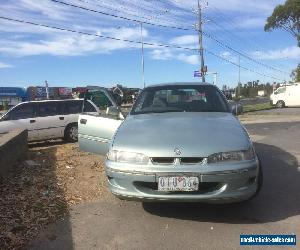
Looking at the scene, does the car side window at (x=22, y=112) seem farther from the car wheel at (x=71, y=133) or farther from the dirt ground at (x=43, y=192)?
the dirt ground at (x=43, y=192)

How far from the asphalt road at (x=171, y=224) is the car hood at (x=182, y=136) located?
0.79 meters

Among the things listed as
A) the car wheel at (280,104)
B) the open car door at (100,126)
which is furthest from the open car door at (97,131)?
the car wheel at (280,104)

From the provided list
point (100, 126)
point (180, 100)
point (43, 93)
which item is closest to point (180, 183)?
point (180, 100)

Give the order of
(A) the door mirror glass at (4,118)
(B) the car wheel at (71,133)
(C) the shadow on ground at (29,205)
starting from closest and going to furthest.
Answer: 1. (C) the shadow on ground at (29,205)
2. (A) the door mirror glass at (4,118)
3. (B) the car wheel at (71,133)

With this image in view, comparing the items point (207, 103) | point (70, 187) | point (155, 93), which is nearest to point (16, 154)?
point (70, 187)

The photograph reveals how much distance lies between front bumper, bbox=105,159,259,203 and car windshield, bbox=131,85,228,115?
5.61 ft

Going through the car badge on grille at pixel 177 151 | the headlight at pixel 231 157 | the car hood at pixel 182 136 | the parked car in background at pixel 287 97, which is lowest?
the parked car in background at pixel 287 97

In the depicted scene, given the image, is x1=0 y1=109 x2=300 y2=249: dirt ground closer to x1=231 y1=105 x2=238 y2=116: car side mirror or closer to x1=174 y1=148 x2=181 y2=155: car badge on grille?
x1=174 y1=148 x2=181 y2=155: car badge on grille

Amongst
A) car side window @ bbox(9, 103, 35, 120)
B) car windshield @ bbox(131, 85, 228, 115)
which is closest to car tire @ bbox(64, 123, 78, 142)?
car side window @ bbox(9, 103, 35, 120)

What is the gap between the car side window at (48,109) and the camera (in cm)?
1477

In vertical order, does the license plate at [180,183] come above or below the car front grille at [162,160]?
below

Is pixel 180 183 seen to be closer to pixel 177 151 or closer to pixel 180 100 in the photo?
pixel 177 151

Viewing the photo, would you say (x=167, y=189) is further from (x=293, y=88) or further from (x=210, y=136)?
(x=293, y=88)

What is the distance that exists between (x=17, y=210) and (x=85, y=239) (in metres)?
1.29
